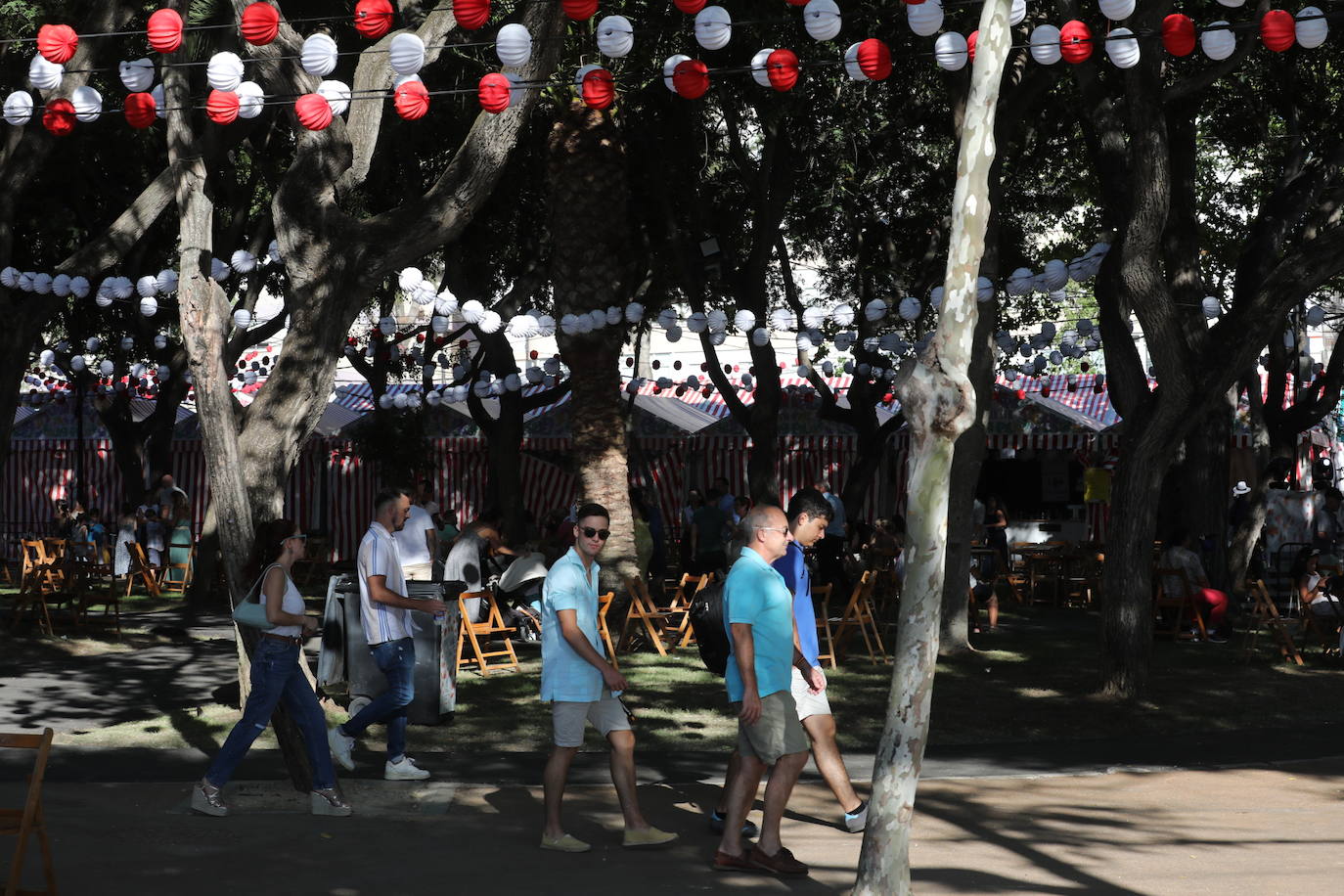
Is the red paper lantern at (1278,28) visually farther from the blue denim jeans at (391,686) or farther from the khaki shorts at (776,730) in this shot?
the blue denim jeans at (391,686)

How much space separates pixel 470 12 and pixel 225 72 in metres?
1.68

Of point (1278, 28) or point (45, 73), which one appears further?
point (45, 73)

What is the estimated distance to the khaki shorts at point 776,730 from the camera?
606 cm

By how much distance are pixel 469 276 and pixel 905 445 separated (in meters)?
7.89

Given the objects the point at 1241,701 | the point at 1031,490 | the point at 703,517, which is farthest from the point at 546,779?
the point at 1031,490

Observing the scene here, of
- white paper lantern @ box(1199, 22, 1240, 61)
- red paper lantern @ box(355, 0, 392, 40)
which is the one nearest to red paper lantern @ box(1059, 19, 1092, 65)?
white paper lantern @ box(1199, 22, 1240, 61)

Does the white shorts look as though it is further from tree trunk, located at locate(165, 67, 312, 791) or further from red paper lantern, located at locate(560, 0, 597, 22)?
red paper lantern, located at locate(560, 0, 597, 22)

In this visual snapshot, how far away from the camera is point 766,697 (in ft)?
19.9

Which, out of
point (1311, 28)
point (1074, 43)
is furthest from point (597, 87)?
point (1311, 28)

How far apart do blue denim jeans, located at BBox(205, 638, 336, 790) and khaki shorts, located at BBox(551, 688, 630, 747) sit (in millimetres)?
1471

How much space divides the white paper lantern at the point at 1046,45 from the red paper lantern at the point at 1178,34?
64 cm

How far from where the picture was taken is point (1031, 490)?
27.3 m

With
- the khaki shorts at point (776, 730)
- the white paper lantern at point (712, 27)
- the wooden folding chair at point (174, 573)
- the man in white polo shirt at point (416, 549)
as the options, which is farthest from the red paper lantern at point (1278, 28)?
the wooden folding chair at point (174, 573)

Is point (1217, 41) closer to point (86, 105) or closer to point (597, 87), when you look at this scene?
point (597, 87)
